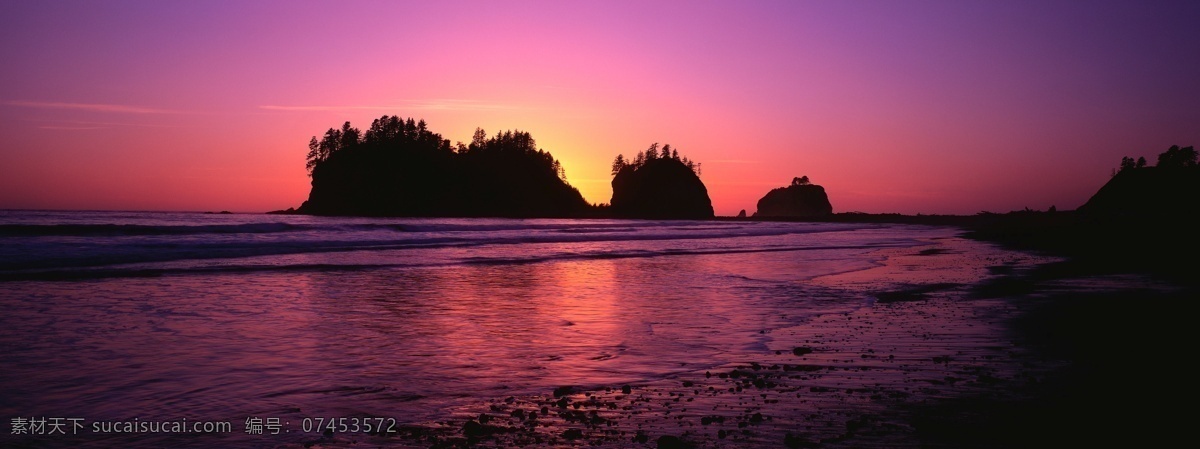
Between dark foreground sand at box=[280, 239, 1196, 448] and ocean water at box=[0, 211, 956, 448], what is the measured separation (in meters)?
0.66

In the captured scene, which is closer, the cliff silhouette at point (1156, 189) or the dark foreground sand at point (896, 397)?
the dark foreground sand at point (896, 397)

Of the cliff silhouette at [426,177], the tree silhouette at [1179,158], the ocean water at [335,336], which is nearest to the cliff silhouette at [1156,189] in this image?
the tree silhouette at [1179,158]

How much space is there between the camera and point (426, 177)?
6516 inches

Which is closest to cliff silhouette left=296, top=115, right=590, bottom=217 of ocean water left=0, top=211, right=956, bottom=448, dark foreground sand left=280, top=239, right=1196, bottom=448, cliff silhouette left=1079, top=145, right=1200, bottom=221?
cliff silhouette left=1079, top=145, right=1200, bottom=221

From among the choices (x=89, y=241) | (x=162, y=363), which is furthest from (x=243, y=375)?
(x=89, y=241)

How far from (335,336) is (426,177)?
159127 millimetres

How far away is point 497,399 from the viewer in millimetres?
7070

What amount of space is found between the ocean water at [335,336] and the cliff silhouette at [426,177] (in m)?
132

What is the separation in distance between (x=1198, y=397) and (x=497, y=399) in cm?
632

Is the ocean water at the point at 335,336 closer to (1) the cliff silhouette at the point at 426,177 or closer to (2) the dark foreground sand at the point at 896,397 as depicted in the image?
(2) the dark foreground sand at the point at 896,397

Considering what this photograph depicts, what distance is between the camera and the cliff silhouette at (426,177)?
153 m

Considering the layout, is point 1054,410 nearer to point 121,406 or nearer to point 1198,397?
point 1198,397

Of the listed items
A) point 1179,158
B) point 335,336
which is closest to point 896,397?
point 335,336

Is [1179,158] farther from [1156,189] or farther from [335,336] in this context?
[335,336]
